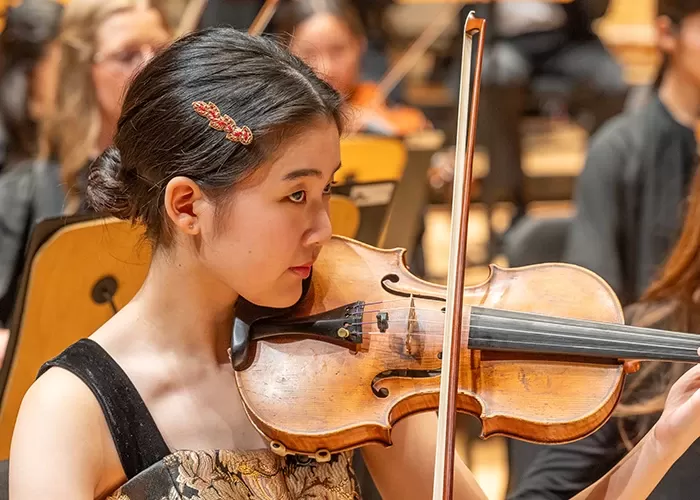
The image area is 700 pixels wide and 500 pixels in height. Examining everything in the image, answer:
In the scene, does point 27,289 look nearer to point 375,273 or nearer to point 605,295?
point 375,273

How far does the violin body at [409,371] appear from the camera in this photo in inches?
38.0

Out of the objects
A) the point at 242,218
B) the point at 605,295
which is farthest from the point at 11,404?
the point at 605,295

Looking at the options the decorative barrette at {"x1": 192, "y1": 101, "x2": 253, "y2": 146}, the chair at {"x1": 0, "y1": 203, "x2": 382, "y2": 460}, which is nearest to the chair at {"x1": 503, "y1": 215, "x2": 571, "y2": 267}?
the chair at {"x1": 0, "y1": 203, "x2": 382, "y2": 460}

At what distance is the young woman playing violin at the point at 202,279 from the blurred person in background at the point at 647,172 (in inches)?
53.7

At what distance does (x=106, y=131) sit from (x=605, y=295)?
1.44 meters


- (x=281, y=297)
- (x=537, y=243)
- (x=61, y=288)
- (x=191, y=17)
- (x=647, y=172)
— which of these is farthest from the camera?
(x=191, y=17)

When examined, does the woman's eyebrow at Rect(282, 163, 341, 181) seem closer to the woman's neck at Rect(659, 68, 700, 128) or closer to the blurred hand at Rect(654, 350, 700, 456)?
the blurred hand at Rect(654, 350, 700, 456)

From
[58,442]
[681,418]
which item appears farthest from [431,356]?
[58,442]

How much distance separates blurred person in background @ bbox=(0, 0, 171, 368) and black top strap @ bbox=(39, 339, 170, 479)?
1197 millimetres

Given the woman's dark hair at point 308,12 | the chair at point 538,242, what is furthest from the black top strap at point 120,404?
the woman's dark hair at point 308,12

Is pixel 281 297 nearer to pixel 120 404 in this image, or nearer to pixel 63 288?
pixel 120 404

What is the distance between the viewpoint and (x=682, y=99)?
2.53m

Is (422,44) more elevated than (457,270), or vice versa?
(457,270)

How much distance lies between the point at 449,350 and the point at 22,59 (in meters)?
2.08
